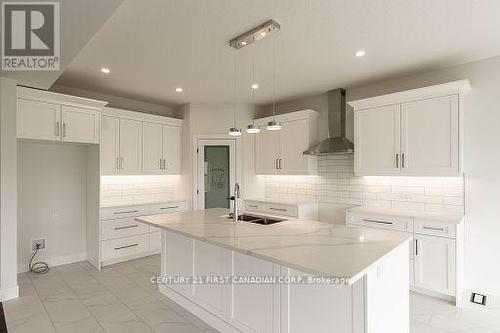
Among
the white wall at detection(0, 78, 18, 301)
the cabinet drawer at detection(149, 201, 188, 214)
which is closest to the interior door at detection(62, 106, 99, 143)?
the white wall at detection(0, 78, 18, 301)

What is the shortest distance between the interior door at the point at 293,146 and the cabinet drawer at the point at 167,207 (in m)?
1.94

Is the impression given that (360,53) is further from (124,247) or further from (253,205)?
(124,247)

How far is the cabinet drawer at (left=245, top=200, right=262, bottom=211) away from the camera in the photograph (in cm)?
509

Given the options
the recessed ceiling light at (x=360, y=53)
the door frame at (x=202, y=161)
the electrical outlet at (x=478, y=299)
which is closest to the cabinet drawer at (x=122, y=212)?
the door frame at (x=202, y=161)

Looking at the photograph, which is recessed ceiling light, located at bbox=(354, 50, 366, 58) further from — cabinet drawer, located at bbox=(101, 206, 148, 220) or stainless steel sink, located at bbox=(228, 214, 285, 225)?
cabinet drawer, located at bbox=(101, 206, 148, 220)

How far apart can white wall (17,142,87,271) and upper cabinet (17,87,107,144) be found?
1.90 ft

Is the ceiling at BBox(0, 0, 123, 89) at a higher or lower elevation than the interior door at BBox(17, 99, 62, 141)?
higher

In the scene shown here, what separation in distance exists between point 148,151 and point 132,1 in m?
3.17

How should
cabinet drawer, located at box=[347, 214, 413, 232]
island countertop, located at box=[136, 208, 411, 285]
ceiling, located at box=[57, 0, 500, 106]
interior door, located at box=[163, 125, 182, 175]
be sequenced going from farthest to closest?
interior door, located at box=[163, 125, 182, 175] < cabinet drawer, located at box=[347, 214, 413, 232] < ceiling, located at box=[57, 0, 500, 106] < island countertop, located at box=[136, 208, 411, 285]

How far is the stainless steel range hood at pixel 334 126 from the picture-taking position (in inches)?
169

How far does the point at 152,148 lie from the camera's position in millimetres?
5066

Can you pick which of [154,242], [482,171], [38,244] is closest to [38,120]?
[38,244]

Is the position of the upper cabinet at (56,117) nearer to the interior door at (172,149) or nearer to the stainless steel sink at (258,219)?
the interior door at (172,149)

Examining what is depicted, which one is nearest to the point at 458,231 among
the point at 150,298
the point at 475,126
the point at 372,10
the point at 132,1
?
the point at 475,126
